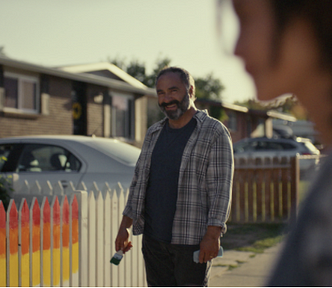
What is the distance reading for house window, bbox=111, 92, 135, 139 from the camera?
18562 mm

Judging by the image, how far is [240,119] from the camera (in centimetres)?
3653

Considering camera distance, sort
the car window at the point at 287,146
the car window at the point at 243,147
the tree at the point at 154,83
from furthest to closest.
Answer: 1. the tree at the point at 154,83
2. the car window at the point at 243,147
3. the car window at the point at 287,146

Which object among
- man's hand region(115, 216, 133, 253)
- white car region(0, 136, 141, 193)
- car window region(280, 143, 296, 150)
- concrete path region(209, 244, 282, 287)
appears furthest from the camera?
car window region(280, 143, 296, 150)

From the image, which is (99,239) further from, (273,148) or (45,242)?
(273,148)

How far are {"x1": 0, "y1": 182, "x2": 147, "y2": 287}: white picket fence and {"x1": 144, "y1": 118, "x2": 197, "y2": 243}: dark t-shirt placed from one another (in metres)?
1.01

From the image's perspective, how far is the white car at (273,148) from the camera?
18.6 m

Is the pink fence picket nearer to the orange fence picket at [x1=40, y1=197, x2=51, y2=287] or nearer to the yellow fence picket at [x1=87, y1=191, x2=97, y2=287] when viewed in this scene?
the orange fence picket at [x1=40, y1=197, x2=51, y2=287]

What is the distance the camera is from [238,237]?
7.64 m

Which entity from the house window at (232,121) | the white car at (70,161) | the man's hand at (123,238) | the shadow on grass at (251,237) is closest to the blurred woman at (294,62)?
the man's hand at (123,238)

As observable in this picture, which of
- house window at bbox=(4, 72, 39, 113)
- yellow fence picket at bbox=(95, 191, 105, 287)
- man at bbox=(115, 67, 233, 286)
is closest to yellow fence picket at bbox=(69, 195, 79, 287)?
yellow fence picket at bbox=(95, 191, 105, 287)

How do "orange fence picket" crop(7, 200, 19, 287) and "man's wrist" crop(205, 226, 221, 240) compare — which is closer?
"man's wrist" crop(205, 226, 221, 240)

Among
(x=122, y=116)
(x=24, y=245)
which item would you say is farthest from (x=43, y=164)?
(x=122, y=116)

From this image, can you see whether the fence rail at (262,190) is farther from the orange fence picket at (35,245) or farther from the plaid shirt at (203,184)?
the plaid shirt at (203,184)

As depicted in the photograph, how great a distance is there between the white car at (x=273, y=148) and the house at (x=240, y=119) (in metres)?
11.9
